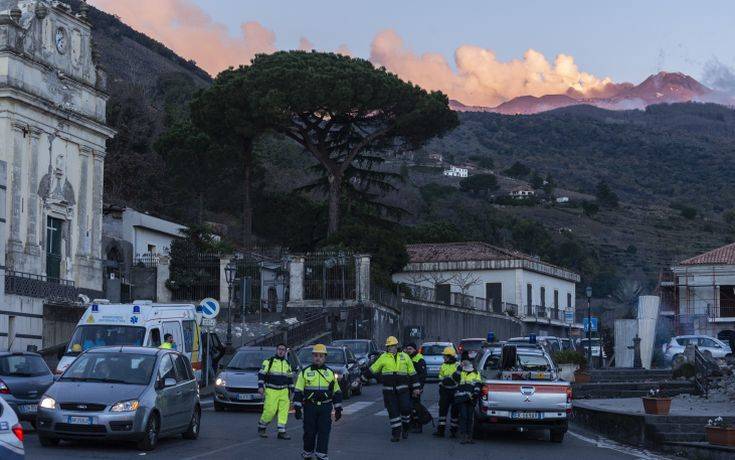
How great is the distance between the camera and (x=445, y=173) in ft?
510

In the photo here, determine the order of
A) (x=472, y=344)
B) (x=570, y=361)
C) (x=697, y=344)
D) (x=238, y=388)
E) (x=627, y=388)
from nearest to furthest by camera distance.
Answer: (x=238, y=388) < (x=627, y=388) < (x=570, y=361) < (x=472, y=344) < (x=697, y=344)

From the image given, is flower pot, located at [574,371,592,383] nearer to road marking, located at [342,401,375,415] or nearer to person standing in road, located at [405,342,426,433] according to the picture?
road marking, located at [342,401,375,415]

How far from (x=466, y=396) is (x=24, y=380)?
8355 millimetres

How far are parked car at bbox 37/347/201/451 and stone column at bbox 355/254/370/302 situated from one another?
34460 mm

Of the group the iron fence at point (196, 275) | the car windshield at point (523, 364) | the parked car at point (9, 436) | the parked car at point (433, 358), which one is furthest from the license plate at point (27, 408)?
the iron fence at point (196, 275)

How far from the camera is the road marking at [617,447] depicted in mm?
19516

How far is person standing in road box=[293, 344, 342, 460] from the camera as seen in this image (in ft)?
52.2

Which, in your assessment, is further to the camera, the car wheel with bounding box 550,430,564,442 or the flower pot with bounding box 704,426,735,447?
the car wheel with bounding box 550,430,564,442

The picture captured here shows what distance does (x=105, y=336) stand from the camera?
26172 millimetres

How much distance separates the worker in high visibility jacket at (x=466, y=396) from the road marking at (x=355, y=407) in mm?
7172

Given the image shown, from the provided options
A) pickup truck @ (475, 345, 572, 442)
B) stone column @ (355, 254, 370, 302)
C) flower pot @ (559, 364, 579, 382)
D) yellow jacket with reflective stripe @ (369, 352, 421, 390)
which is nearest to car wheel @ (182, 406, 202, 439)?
yellow jacket with reflective stripe @ (369, 352, 421, 390)

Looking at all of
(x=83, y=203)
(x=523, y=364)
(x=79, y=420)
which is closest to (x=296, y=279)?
(x=83, y=203)

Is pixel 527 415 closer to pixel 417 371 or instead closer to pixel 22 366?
pixel 417 371

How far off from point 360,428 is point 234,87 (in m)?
40.9
